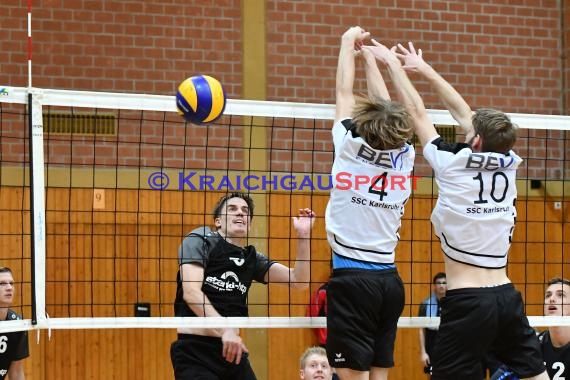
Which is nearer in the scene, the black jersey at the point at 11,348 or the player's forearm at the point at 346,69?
the player's forearm at the point at 346,69

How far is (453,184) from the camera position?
6.51m

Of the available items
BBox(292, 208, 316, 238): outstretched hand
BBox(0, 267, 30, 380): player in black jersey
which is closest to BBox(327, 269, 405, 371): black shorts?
BBox(292, 208, 316, 238): outstretched hand

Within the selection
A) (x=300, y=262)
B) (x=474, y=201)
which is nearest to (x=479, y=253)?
(x=474, y=201)

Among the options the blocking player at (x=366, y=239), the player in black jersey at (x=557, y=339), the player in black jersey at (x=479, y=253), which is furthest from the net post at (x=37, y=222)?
the player in black jersey at (x=557, y=339)

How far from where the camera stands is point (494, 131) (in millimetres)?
6477

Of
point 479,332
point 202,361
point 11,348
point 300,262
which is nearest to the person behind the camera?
point 479,332

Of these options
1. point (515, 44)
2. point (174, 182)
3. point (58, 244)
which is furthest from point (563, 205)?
point (58, 244)

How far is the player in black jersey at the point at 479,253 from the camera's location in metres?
6.36

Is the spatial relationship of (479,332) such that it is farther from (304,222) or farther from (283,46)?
(283,46)

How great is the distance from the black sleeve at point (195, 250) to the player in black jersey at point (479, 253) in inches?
70.9

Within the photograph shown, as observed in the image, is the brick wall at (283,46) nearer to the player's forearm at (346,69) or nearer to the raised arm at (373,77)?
the raised arm at (373,77)

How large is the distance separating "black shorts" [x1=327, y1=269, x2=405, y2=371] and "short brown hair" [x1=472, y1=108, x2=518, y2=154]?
1021 millimetres

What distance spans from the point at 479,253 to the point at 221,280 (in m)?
2.01

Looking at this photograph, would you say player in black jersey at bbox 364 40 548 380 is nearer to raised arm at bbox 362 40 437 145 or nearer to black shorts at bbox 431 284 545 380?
black shorts at bbox 431 284 545 380
